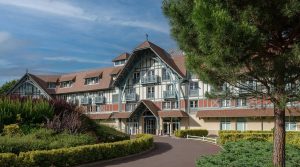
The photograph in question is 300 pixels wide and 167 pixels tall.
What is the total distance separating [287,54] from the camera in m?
8.80

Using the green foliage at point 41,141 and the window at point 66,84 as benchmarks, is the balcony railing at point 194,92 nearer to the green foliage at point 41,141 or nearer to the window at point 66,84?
the window at point 66,84

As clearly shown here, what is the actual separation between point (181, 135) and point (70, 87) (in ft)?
87.2

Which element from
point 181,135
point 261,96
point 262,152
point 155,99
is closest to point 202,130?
point 181,135

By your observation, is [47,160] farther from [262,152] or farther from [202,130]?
[202,130]

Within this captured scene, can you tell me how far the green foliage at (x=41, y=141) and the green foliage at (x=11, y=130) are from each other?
0.66 meters

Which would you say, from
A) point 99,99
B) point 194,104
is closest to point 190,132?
point 194,104

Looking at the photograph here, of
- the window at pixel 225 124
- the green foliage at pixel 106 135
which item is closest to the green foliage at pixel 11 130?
the green foliage at pixel 106 135

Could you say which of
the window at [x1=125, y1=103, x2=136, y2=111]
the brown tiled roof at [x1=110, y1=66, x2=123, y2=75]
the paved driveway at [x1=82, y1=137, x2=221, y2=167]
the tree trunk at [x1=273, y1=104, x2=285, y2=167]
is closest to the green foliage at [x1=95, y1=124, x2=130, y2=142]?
the paved driveway at [x1=82, y1=137, x2=221, y2=167]

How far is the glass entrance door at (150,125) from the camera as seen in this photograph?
47531 mm

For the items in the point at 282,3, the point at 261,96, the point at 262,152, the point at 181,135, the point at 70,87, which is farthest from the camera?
the point at 70,87

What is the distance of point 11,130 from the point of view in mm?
19266

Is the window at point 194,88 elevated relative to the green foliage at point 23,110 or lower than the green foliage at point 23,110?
elevated

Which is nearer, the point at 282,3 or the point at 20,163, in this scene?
the point at 282,3

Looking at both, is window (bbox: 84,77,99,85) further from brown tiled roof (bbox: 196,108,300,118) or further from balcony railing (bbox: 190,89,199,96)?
brown tiled roof (bbox: 196,108,300,118)
